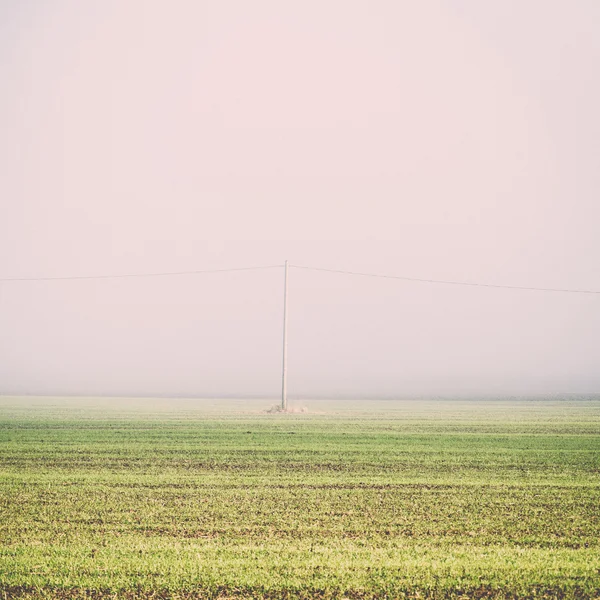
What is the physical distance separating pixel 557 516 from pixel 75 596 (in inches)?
306

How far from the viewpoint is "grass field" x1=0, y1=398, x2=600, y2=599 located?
818 cm

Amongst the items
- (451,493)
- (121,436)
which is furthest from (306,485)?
(121,436)

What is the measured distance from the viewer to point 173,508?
12.3 m

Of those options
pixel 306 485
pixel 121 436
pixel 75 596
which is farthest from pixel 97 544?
pixel 121 436

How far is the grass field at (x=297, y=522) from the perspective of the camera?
Result: 26.8ft

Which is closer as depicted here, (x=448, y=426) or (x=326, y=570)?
(x=326, y=570)

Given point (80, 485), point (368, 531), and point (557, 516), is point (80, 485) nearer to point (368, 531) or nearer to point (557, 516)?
point (368, 531)

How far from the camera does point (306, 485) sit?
1488 cm

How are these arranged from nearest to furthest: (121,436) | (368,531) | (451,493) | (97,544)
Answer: (97,544) < (368,531) < (451,493) < (121,436)

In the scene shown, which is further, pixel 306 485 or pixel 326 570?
pixel 306 485

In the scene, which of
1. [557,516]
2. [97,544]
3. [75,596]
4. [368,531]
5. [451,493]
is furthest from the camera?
[451,493]

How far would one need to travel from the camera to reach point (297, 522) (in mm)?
11156

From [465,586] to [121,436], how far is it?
20.8m

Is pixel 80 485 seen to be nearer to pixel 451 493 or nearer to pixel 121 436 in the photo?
pixel 451 493
